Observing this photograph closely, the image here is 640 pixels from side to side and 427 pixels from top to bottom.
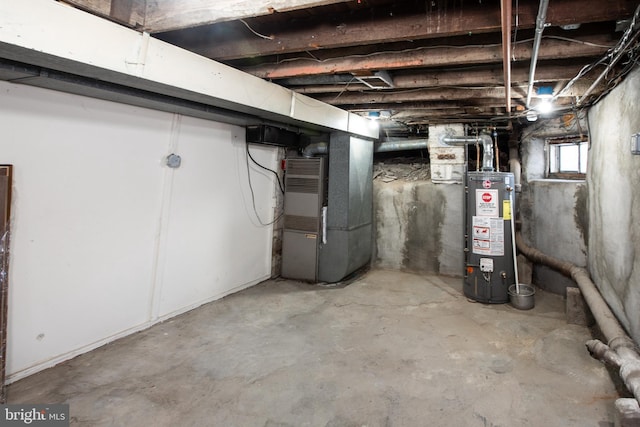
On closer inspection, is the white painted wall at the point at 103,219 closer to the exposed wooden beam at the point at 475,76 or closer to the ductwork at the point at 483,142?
the exposed wooden beam at the point at 475,76

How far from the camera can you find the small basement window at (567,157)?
3621mm

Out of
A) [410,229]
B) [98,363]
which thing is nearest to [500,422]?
[98,363]

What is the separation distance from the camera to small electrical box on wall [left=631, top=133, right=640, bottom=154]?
6.23 ft

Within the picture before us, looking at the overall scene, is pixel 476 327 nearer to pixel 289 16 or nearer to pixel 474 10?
pixel 474 10

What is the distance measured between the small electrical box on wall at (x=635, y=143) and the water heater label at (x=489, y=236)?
1439 mm

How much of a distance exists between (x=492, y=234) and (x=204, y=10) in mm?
3166

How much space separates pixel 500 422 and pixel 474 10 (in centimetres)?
213

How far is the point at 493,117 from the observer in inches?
148

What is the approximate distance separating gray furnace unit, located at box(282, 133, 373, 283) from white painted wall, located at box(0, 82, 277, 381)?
0.85 metres

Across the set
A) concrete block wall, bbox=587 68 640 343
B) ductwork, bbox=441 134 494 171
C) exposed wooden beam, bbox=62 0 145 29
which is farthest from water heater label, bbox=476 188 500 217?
exposed wooden beam, bbox=62 0 145 29

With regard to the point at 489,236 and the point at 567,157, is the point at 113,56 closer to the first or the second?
the point at 489,236

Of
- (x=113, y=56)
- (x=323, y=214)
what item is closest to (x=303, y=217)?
(x=323, y=214)

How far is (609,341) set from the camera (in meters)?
2.08

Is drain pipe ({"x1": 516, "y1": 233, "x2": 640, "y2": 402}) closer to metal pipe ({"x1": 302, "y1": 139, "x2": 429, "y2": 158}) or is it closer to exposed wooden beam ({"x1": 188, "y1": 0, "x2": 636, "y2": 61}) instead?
exposed wooden beam ({"x1": 188, "y1": 0, "x2": 636, "y2": 61})
